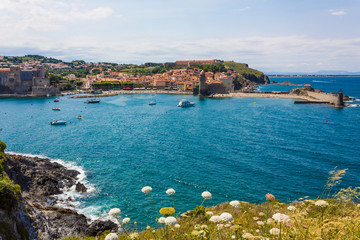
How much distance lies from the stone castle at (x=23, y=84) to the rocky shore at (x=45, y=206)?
69035 millimetres

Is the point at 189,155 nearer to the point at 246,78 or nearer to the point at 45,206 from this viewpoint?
the point at 45,206

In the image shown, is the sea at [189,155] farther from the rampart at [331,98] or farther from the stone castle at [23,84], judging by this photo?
the stone castle at [23,84]

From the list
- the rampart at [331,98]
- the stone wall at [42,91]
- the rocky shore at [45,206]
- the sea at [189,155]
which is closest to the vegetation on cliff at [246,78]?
the rampart at [331,98]

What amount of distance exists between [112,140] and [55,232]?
18986 millimetres

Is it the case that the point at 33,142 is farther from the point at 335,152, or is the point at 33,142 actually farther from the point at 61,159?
the point at 335,152

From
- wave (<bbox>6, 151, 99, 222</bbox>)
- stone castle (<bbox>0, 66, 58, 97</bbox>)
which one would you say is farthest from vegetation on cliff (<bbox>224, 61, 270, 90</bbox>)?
wave (<bbox>6, 151, 99, 222</bbox>)

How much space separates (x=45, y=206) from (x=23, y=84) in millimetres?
84945

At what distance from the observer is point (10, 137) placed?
30516 mm

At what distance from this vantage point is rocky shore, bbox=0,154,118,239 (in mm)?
9906

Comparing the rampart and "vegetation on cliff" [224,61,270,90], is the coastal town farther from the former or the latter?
"vegetation on cliff" [224,61,270,90]

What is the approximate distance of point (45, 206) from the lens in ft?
43.7

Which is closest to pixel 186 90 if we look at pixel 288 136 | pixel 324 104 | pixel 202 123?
pixel 324 104

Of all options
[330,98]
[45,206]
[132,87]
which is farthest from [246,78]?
[45,206]

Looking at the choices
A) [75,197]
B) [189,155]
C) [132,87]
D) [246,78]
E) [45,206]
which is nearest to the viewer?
[45,206]
